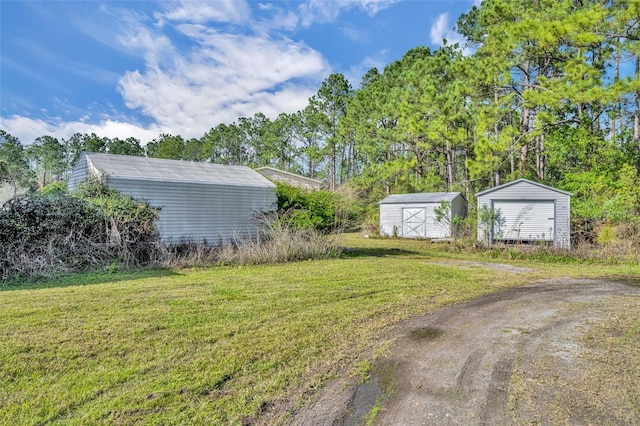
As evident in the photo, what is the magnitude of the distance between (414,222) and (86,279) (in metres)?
15.1

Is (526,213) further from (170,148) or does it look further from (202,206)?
(170,148)

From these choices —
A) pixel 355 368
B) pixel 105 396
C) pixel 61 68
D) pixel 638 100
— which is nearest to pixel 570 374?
pixel 355 368

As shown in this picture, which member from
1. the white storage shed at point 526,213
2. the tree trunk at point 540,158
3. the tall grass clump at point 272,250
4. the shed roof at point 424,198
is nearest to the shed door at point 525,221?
the white storage shed at point 526,213

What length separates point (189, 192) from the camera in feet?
37.0

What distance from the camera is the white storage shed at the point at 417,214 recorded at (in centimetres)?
1820

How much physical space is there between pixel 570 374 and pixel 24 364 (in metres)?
4.44

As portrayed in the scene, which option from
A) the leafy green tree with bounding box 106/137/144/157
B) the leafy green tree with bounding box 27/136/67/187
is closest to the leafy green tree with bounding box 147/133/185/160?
the leafy green tree with bounding box 106/137/144/157

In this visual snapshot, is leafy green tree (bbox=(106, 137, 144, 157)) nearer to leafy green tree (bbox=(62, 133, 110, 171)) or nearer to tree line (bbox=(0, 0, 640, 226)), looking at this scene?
leafy green tree (bbox=(62, 133, 110, 171))

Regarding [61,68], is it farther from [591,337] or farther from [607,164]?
[607,164]

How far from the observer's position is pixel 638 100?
51.3 ft

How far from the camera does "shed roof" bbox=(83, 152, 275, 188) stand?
10477 mm

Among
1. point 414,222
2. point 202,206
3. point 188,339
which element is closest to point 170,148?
point 414,222

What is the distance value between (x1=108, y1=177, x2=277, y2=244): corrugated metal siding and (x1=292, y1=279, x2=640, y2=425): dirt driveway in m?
8.34

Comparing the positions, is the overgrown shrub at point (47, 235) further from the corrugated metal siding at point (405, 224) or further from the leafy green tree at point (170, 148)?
the leafy green tree at point (170, 148)
